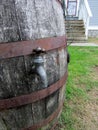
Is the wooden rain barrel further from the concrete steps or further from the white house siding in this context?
the white house siding

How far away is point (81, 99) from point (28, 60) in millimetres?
1699

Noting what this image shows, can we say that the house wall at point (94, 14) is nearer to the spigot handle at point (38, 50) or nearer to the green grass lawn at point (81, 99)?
the green grass lawn at point (81, 99)

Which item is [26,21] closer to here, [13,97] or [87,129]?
[13,97]

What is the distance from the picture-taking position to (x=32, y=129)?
170 centimetres

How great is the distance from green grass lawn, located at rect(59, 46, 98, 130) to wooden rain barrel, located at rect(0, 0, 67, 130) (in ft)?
2.63

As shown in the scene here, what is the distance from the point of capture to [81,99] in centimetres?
295

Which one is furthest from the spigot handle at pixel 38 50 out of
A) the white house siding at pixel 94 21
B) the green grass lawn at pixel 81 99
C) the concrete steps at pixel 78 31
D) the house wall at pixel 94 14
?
the house wall at pixel 94 14

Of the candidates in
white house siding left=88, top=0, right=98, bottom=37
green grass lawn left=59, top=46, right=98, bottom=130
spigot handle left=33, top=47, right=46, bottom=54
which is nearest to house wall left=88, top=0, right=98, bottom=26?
white house siding left=88, top=0, right=98, bottom=37

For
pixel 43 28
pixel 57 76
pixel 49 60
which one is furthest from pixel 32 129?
pixel 43 28

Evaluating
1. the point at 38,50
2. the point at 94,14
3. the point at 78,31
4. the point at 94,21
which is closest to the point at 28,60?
the point at 38,50

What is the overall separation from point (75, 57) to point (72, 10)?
235 inches

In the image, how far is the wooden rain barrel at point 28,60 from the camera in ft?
4.51

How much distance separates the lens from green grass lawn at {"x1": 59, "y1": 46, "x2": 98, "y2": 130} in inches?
95.2

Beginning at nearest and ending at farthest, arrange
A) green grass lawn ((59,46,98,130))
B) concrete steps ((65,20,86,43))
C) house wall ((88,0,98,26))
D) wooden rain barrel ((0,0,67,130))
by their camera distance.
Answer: wooden rain barrel ((0,0,67,130)) → green grass lawn ((59,46,98,130)) → concrete steps ((65,20,86,43)) → house wall ((88,0,98,26))
